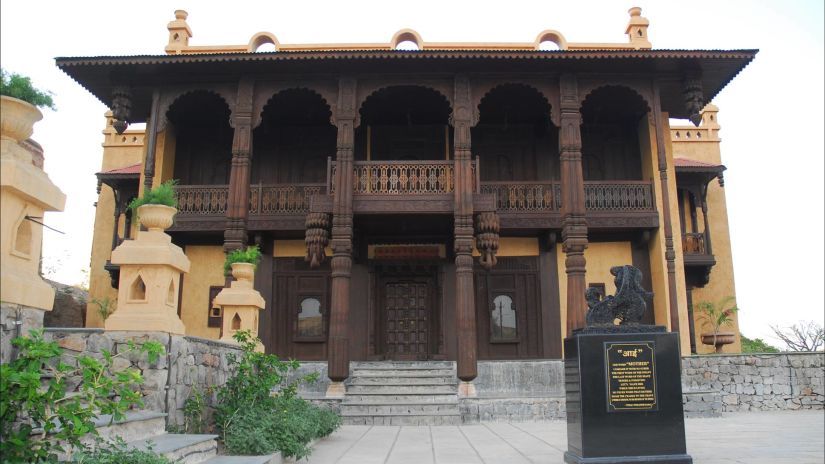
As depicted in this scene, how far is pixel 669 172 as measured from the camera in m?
16.1

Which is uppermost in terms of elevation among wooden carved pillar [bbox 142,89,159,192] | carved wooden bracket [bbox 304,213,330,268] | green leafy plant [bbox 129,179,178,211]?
wooden carved pillar [bbox 142,89,159,192]

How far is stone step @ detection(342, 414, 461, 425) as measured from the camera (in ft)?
40.2

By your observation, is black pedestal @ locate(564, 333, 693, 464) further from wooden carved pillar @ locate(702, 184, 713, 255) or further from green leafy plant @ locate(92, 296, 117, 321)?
green leafy plant @ locate(92, 296, 117, 321)

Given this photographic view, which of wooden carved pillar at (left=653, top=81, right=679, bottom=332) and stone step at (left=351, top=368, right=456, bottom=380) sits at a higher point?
wooden carved pillar at (left=653, top=81, right=679, bottom=332)

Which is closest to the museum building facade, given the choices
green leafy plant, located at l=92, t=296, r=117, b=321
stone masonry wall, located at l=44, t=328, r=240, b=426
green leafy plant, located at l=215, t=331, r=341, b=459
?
green leafy plant, located at l=92, t=296, r=117, b=321

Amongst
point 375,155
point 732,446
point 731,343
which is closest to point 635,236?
point 731,343

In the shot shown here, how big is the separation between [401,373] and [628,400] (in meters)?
8.18

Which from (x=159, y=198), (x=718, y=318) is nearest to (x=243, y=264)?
(x=159, y=198)

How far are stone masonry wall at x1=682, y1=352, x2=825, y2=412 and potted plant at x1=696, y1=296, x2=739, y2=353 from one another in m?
2.56

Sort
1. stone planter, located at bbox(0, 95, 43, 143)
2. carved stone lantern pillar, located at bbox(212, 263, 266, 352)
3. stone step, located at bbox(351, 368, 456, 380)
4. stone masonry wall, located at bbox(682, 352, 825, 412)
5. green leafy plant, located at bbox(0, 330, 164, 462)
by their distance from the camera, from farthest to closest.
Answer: stone step, located at bbox(351, 368, 456, 380) → stone masonry wall, located at bbox(682, 352, 825, 412) → carved stone lantern pillar, located at bbox(212, 263, 266, 352) → stone planter, located at bbox(0, 95, 43, 143) → green leafy plant, located at bbox(0, 330, 164, 462)

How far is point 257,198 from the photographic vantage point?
1546cm

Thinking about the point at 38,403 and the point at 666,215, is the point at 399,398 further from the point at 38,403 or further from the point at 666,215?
the point at 38,403

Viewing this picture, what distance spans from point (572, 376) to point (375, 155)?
36.9 feet

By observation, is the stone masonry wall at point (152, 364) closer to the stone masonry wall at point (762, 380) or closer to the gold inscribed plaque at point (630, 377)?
the gold inscribed plaque at point (630, 377)
